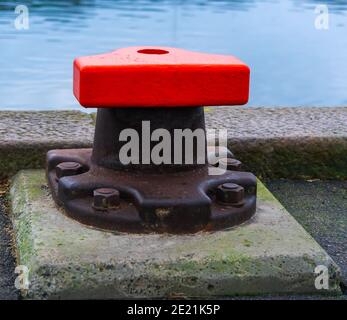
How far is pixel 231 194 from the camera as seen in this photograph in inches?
77.5

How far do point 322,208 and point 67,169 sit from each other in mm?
800

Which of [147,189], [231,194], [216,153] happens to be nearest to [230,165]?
[216,153]

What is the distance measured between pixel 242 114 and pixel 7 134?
924mm

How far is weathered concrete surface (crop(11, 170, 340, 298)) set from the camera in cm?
167

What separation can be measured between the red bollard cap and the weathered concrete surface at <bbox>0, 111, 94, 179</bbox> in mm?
581

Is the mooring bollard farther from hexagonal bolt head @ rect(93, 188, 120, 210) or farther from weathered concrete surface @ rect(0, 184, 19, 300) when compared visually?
weathered concrete surface @ rect(0, 184, 19, 300)

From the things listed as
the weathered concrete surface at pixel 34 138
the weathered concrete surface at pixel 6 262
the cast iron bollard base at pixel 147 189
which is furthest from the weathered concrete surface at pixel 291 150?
the weathered concrete surface at pixel 6 262

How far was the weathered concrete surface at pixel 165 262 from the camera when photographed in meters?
1.67

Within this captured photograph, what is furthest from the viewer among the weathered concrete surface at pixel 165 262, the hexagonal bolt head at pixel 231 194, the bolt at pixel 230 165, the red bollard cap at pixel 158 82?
the bolt at pixel 230 165

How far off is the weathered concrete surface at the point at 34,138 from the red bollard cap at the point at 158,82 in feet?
1.91

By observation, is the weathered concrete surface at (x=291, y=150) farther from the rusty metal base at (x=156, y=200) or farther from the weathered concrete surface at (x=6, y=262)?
the weathered concrete surface at (x=6, y=262)

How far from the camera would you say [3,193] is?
2.36 metres

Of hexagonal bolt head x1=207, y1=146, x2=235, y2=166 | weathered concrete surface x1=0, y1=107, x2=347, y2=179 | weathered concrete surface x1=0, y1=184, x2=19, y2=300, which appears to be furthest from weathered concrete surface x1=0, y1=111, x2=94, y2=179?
hexagonal bolt head x1=207, y1=146, x2=235, y2=166

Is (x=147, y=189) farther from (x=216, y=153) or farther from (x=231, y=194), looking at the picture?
(x=216, y=153)
